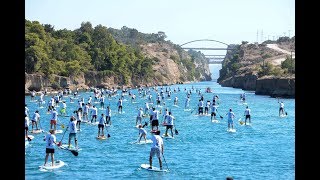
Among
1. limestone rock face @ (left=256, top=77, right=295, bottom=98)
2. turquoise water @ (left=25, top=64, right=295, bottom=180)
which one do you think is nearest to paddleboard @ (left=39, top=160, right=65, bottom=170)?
turquoise water @ (left=25, top=64, right=295, bottom=180)

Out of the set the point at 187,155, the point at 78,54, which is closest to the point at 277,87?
the point at 78,54

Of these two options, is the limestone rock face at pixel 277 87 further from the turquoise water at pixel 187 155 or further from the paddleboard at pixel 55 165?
the paddleboard at pixel 55 165

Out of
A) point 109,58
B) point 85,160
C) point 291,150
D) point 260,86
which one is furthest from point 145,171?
point 109,58

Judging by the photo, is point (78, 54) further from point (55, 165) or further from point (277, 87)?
point (55, 165)

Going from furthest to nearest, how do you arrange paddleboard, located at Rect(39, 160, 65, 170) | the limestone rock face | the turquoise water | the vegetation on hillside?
the limestone rock face, the vegetation on hillside, the turquoise water, paddleboard, located at Rect(39, 160, 65, 170)

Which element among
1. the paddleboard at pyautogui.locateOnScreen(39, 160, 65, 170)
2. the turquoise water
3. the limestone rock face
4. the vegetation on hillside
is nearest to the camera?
the paddleboard at pyautogui.locateOnScreen(39, 160, 65, 170)

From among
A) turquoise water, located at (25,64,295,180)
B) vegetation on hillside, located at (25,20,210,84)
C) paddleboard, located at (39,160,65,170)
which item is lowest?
turquoise water, located at (25,64,295,180)

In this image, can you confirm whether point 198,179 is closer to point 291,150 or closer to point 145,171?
point 145,171

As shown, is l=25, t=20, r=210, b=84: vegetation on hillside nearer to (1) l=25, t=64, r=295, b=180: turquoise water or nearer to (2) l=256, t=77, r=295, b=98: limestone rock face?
(2) l=256, t=77, r=295, b=98: limestone rock face

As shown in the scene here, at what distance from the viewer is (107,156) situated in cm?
2834

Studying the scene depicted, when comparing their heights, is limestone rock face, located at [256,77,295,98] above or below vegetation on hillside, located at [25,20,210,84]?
below

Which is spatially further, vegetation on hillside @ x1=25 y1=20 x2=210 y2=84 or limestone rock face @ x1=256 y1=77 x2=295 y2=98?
limestone rock face @ x1=256 y1=77 x2=295 y2=98

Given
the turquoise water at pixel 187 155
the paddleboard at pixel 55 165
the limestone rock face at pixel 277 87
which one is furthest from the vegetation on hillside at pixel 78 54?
the paddleboard at pixel 55 165
